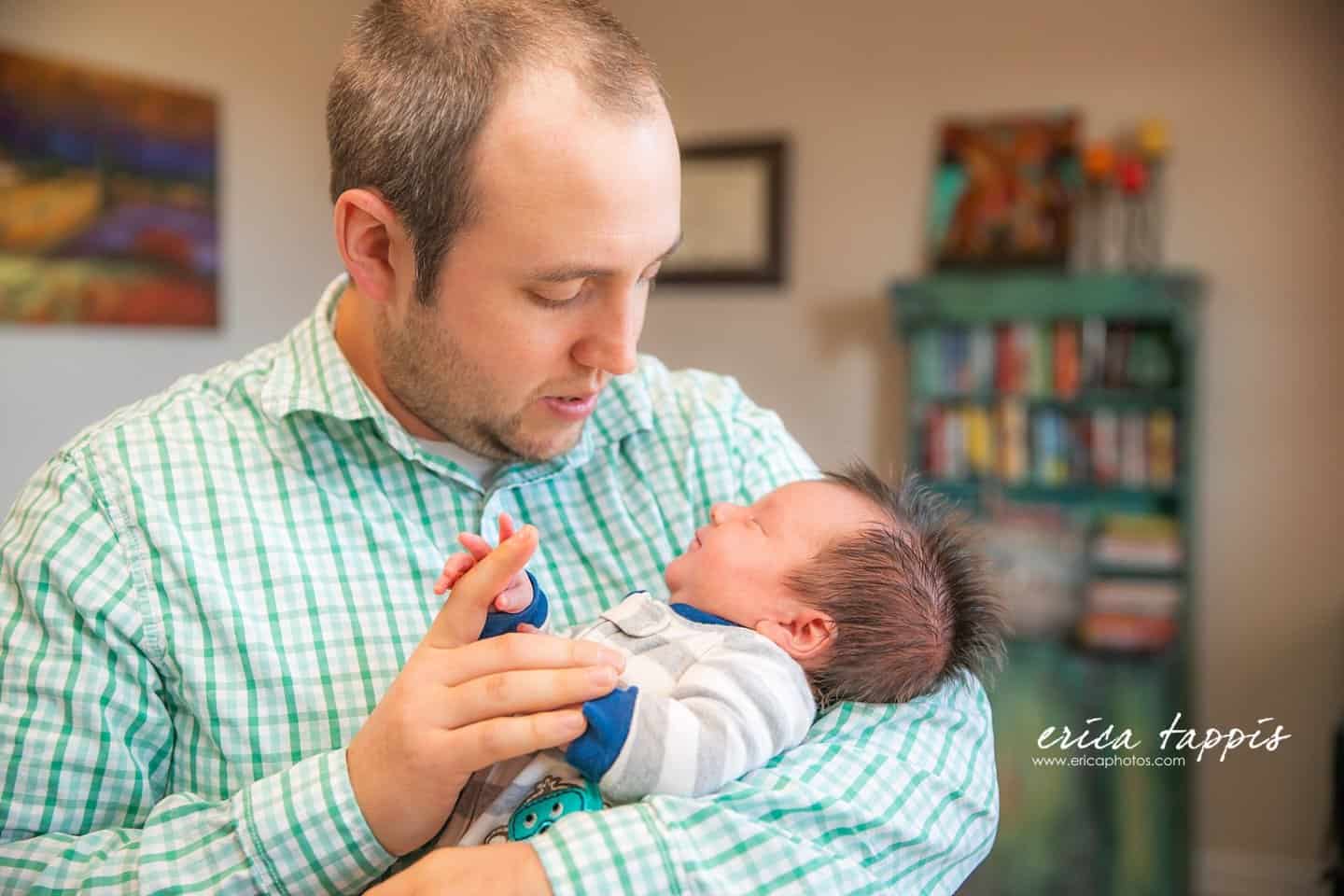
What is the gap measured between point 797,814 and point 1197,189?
347cm

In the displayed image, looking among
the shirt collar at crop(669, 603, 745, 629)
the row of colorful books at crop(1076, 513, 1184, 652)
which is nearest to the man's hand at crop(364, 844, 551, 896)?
the shirt collar at crop(669, 603, 745, 629)

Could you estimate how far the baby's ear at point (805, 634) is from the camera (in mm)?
1243

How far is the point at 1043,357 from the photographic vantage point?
3.93m

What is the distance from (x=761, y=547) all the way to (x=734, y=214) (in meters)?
3.47

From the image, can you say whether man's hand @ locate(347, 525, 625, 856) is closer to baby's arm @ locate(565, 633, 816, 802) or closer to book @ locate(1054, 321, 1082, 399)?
baby's arm @ locate(565, 633, 816, 802)

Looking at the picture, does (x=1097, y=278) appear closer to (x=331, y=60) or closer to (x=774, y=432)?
(x=774, y=432)

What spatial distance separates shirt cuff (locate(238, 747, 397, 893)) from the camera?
102 centimetres

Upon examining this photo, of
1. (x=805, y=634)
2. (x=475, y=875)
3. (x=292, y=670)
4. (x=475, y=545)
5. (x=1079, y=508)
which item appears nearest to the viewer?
(x=475, y=875)

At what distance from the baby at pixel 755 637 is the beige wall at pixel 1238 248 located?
285cm

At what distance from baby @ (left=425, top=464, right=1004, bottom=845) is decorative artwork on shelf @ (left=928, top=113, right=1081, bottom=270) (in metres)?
2.83

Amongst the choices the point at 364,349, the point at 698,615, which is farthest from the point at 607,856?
the point at 364,349

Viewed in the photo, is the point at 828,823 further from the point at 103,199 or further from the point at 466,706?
the point at 103,199

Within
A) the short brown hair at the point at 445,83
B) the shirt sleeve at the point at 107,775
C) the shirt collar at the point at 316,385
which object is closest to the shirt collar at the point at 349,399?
the shirt collar at the point at 316,385

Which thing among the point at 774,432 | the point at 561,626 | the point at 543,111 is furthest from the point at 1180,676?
the point at 543,111
